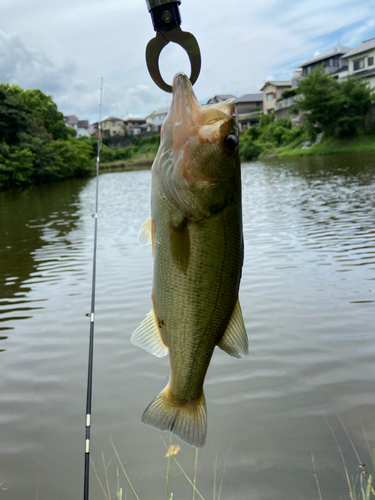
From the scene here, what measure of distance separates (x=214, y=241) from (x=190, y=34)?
636 mm

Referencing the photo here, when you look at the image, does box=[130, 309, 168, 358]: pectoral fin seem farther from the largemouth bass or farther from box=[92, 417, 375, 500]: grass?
box=[92, 417, 375, 500]: grass

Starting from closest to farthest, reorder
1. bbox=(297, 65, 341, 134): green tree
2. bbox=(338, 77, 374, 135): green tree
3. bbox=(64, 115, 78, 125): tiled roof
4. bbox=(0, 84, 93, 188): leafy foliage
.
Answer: bbox=(0, 84, 93, 188): leafy foliage
bbox=(338, 77, 374, 135): green tree
bbox=(297, 65, 341, 134): green tree
bbox=(64, 115, 78, 125): tiled roof

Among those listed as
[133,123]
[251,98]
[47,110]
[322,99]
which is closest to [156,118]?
[133,123]

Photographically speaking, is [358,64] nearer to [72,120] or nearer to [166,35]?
[166,35]

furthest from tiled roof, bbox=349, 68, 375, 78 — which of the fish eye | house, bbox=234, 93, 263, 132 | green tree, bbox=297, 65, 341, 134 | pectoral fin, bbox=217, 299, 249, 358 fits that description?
pectoral fin, bbox=217, 299, 249, 358

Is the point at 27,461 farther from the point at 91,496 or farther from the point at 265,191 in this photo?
the point at 265,191

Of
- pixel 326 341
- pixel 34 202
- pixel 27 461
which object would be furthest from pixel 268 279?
pixel 34 202

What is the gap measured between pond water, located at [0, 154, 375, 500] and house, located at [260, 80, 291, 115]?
2913 inches

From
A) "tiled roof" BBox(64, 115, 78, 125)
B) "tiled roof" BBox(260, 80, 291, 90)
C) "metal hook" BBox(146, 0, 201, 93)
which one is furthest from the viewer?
"tiled roof" BBox(64, 115, 78, 125)

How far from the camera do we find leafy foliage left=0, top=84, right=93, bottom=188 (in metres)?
35.8

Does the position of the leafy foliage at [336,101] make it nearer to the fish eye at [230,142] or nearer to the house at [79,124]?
the fish eye at [230,142]

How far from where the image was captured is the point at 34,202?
25062mm

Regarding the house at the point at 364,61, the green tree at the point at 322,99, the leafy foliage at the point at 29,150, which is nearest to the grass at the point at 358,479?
the leafy foliage at the point at 29,150

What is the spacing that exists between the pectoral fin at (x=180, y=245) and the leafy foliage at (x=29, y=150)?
115ft
